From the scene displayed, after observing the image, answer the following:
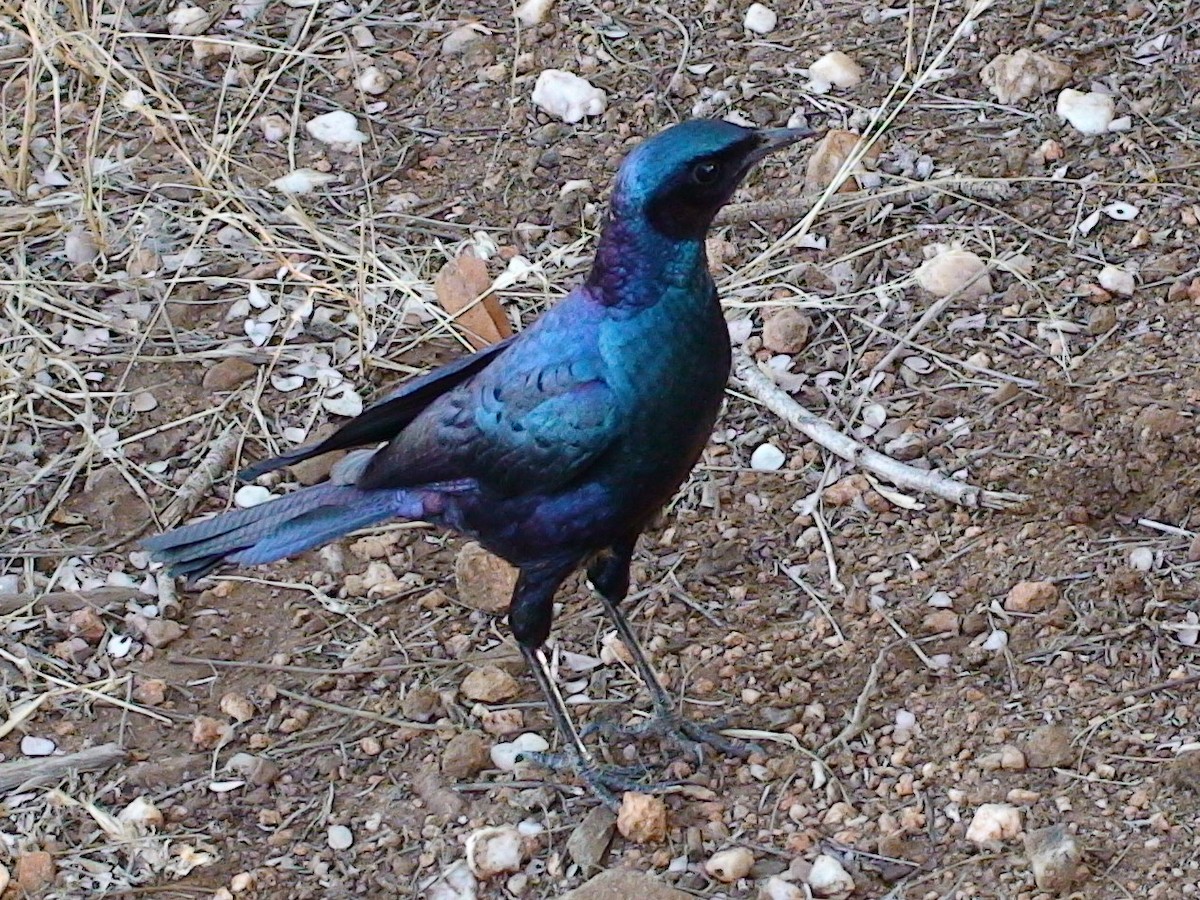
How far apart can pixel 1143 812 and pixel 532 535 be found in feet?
3.84

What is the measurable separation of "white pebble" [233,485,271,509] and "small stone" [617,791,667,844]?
4.36 ft

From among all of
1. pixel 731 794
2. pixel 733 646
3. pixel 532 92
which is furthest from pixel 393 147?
pixel 731 794

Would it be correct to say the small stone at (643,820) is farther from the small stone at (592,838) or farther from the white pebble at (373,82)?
the white pebble at (373,82)

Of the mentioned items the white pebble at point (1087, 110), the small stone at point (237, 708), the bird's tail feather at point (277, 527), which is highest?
the bird's tail feather at point (277, 527)

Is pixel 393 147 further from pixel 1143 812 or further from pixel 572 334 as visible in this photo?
pixel 1143 812

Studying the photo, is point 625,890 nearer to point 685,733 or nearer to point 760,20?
point 685,733

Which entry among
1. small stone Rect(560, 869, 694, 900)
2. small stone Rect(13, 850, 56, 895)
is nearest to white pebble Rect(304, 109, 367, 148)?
small stone Rect(13, 850, 56, 895)

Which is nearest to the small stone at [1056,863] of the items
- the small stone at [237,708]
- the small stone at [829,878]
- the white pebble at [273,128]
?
the small stone at [829,878]

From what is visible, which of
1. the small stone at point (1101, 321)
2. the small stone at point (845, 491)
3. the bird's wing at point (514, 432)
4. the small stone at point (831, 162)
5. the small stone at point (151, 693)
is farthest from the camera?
the small stone at point (831, 162)

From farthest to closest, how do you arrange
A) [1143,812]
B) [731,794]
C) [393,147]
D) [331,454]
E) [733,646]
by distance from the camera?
[393,147], [331,454], [733,646], [731,794], [1143,812]

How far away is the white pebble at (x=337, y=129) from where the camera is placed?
17.1ft

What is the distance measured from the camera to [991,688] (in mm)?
3523

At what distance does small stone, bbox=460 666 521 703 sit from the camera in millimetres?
3707

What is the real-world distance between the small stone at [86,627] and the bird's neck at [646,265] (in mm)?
1444
